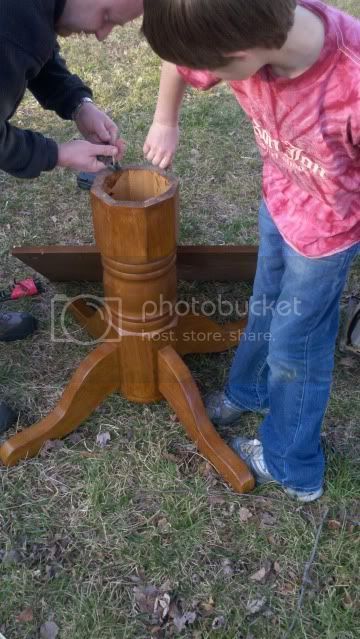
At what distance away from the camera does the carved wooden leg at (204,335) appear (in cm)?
219

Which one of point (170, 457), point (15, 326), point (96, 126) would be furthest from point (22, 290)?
point (170, 457)

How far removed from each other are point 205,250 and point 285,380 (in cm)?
80

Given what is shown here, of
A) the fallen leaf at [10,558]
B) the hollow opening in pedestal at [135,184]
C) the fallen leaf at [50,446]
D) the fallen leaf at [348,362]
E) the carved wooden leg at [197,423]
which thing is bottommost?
the fallen leaf at [10,558]

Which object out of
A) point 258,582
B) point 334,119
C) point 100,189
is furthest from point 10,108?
point 258,582

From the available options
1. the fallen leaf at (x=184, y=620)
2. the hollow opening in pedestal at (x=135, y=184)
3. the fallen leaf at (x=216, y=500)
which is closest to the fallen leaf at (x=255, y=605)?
the fallen leaf at (x=184, y=620)

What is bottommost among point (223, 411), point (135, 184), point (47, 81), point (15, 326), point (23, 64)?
point (223, 411)

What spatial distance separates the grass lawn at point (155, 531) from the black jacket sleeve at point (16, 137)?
2.82ft

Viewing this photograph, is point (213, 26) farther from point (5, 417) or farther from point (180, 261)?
point (5, 417)

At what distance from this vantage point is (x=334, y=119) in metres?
1.25

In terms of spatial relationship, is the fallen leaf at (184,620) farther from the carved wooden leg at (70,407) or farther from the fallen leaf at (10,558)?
the carved wooden leg at (70,407)

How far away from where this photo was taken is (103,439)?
203 cm

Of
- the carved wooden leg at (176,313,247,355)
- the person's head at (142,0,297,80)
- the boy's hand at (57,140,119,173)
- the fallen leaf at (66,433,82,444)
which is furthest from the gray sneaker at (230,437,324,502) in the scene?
the person's head at (142,0,297,80)

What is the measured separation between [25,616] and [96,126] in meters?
1.41

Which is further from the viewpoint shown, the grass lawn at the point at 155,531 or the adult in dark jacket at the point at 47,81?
the grass lawn at the point at 155,531
